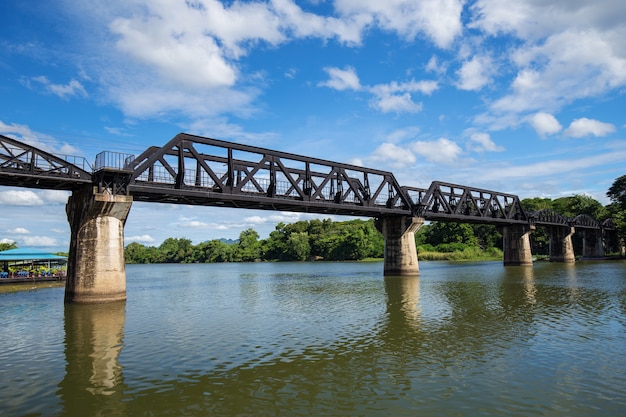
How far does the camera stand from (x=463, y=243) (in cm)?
14675

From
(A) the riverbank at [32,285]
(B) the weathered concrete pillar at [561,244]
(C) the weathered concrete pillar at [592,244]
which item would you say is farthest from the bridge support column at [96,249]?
(C) the weathered concrete pillar at [592,244]

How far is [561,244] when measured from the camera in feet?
383

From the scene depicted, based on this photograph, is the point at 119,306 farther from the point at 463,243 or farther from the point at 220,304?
the point at 463,243

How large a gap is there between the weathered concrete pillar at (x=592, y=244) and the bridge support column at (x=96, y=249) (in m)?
137

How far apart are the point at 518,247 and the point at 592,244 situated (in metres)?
51.3

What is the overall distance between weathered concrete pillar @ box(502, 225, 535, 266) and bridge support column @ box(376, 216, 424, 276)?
4270 centimetres

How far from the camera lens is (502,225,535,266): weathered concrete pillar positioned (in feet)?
317

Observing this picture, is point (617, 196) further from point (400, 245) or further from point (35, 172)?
point (35, 172)

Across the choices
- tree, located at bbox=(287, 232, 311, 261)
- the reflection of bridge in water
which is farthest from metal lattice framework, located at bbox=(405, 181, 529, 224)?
tree, located at bbox=(287, 232, 311, 261)

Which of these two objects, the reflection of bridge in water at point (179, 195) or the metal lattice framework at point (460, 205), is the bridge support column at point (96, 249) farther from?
the metal lattice framework at point (460, 205)

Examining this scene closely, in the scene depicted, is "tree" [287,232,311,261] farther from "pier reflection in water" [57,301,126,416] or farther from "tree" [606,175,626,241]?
"pier reflection in water" [57,301,126,416]

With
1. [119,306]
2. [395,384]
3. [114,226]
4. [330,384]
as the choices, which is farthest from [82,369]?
[114,226]

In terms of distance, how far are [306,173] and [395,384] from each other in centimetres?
4045

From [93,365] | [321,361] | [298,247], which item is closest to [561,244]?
[298,247]
